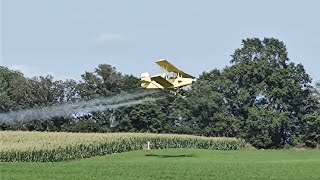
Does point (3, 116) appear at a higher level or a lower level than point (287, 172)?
higher

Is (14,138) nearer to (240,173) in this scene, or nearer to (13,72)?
(240,173)

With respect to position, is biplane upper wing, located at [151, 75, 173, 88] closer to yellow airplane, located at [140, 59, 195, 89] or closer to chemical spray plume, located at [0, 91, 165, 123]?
yellow airplane, located at [140, 59, 195, 89]

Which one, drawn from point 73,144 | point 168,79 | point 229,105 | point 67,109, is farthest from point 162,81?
point 67,109

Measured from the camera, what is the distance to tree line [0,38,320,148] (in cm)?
6650

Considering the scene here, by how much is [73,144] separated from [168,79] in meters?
13.1

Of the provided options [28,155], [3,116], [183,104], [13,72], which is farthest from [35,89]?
[28,155]

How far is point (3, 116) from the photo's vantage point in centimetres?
7144

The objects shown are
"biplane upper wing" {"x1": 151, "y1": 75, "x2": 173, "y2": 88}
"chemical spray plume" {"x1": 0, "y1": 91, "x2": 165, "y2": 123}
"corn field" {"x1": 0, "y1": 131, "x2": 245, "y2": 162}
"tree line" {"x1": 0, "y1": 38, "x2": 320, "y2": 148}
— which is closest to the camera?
"biplane upper wing" {"x1": 151, "y1": 75, "x2": 173, "y2": 88}

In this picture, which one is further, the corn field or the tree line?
the tree line

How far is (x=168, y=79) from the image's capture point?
94.3 feet

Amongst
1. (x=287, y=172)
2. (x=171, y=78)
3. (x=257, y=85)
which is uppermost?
(x=257, y=85)

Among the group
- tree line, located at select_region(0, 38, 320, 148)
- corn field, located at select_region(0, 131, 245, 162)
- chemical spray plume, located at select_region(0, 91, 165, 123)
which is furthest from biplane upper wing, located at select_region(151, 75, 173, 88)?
chemical spray plume, located at select_region(0, 91, 165, 123)

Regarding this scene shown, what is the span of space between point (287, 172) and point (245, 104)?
47.2 metres

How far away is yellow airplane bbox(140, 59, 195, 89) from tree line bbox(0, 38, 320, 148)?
36911mm
